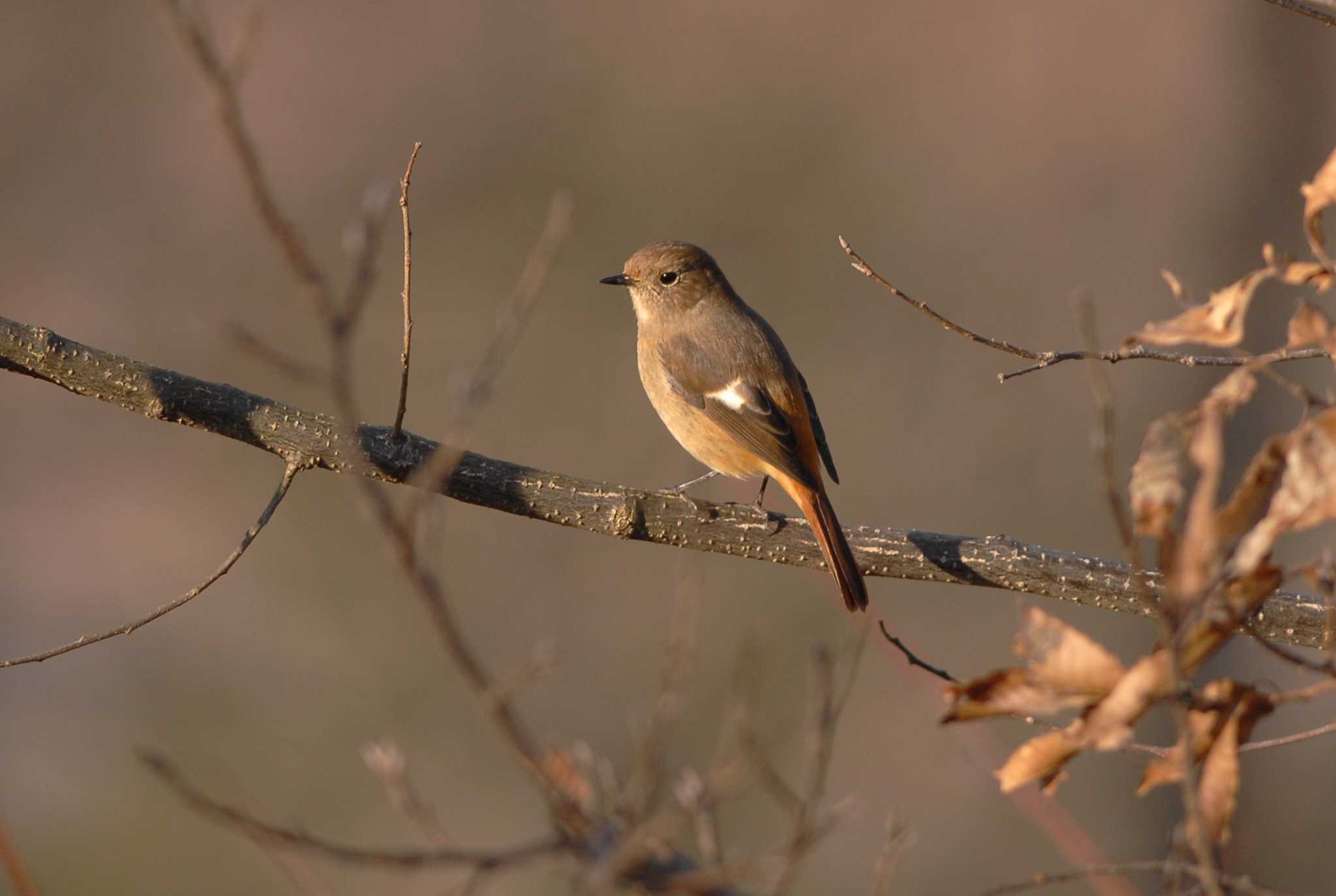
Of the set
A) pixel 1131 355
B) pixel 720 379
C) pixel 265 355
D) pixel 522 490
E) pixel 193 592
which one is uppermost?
pixel 720 379

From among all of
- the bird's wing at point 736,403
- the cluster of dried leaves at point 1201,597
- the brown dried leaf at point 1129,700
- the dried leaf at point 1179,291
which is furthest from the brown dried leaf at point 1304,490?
the bird's wing at point 736,403

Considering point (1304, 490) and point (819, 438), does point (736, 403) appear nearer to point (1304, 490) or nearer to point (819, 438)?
point (819, 438)

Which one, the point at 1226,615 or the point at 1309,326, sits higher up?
the point at 1309,326

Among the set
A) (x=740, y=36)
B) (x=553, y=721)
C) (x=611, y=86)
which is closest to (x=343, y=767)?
(x=553, y=721)

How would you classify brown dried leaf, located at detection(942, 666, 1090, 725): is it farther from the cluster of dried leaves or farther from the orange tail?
the orange tail

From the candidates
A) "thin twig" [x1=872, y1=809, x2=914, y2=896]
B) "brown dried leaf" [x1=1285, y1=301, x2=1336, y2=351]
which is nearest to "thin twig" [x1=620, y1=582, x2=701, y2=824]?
"thin twig" [x1=872, y1=809, x2=914, y2=896]

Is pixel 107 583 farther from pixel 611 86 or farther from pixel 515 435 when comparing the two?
pixel 611 86

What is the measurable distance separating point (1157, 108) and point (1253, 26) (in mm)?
916

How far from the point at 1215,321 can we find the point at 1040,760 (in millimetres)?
684

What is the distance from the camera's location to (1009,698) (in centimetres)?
187

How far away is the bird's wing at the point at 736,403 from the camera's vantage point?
463cm

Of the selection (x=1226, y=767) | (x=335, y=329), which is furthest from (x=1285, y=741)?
(x=335, y=329)

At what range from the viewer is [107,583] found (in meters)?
10.9

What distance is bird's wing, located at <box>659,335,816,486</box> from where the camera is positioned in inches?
182
